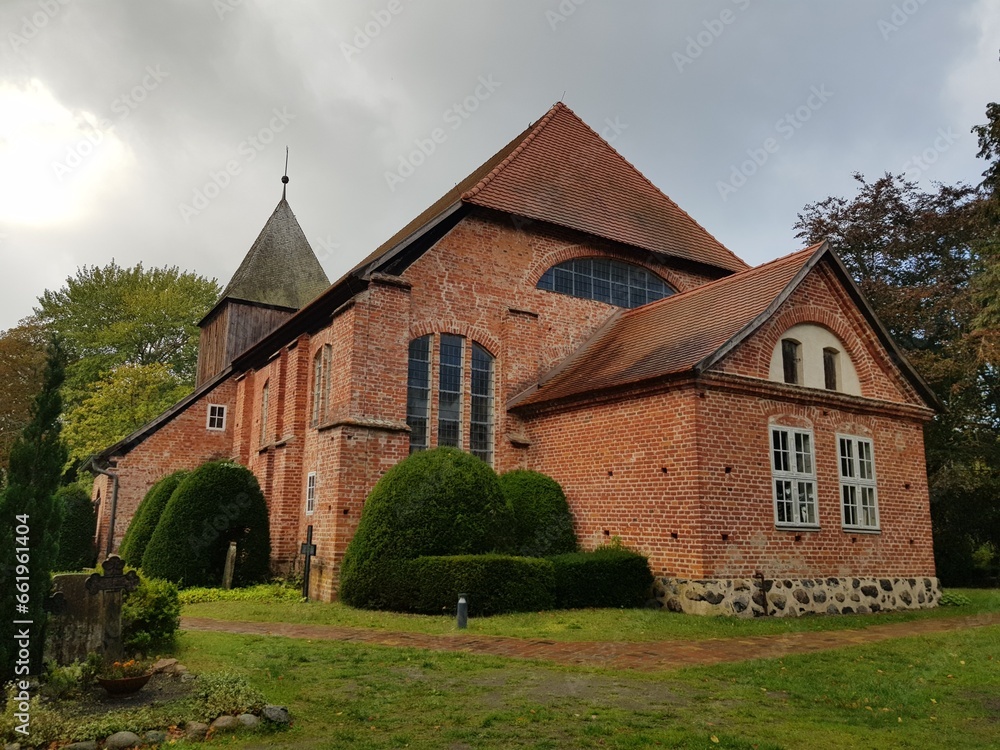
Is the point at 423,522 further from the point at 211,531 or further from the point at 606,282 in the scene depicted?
the point at 606,282

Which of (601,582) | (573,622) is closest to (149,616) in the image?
(573,622)

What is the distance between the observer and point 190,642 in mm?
9812

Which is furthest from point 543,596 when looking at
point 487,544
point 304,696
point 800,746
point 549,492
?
point 800,746

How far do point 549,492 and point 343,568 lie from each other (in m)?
4.26

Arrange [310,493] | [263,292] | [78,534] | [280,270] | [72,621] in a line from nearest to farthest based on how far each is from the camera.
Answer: [72,621] < [310,493] < [78,534] < [263,292] < [280,270]

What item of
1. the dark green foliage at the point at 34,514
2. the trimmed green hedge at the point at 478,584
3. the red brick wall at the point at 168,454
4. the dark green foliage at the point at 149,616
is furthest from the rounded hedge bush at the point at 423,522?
the red brick wall at the point at 168,454

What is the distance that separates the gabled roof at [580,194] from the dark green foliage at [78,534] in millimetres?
13982

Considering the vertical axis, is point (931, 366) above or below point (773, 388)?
above

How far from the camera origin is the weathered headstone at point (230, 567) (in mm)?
16484

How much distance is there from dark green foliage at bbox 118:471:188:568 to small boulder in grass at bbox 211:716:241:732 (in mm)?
12960

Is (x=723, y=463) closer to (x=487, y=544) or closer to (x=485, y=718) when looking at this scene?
(x=487, y=544)

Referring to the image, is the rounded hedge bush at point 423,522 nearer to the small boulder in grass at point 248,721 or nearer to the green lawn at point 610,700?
the green lawn at point 610,700

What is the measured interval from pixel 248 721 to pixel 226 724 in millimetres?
164

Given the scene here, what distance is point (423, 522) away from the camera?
13289mm
